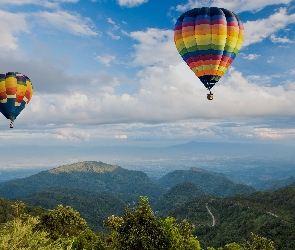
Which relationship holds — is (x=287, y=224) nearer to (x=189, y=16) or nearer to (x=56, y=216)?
(x=56, y=216)

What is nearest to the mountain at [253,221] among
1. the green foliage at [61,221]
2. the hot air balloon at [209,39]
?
the green foliage at [61,221]

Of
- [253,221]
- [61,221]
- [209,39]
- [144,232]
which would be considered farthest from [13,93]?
[253,221]

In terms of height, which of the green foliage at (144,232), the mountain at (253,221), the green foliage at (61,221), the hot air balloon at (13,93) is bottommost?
the mountain at (253,221)

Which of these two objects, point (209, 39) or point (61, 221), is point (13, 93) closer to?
point (61, 221)

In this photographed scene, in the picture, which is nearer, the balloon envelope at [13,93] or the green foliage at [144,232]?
the green foliage at [144,232]

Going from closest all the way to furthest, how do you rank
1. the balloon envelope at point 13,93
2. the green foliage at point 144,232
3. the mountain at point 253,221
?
1. the green foliage at point 144,232
2. the balloon envelope at point 13,93
3. the mountain at point 253,221

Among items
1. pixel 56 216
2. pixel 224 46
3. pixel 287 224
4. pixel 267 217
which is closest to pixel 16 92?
pixel 56 216

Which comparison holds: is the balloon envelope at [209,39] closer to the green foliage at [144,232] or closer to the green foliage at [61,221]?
the green foliage at [144,232]

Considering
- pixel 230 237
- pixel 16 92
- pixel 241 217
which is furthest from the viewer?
pixel 241 217
